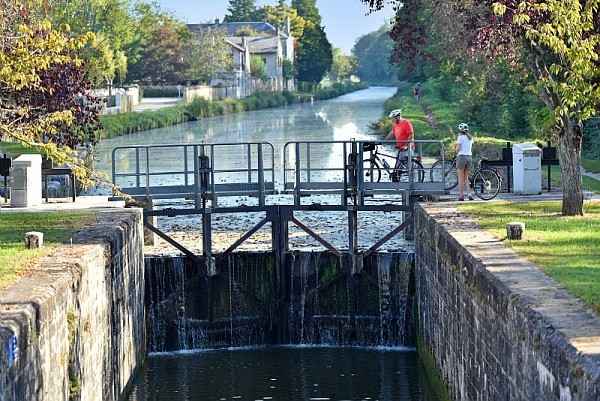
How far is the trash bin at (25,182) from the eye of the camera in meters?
22.6

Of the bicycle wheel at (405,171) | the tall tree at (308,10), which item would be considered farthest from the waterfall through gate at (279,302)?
the tall tree at (308,10)

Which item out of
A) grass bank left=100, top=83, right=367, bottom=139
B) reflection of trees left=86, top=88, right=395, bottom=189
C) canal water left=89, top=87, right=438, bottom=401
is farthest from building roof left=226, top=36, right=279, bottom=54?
canal water left=89, top=87, right=438, bottom=401

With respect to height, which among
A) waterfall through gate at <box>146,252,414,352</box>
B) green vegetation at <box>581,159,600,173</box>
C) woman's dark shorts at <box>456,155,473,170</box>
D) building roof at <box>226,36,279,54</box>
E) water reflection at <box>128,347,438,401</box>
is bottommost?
water reflection at <box>128,347,438,401</box>

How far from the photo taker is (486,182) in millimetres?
22797

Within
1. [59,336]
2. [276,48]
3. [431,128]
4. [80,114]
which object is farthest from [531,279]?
[276,48]

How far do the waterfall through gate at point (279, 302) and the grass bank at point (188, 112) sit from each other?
123ft

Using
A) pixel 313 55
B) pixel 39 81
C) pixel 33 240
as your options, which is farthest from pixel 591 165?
pixel 313 55

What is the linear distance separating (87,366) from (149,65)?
91.6 meters

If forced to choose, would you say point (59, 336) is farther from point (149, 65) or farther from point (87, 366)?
point (149, 65)

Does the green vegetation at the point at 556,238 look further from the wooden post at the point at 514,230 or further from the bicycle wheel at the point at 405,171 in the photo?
the bicycle wheel at the point at 405,171

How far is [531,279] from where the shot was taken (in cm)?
1358

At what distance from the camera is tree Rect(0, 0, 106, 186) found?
17891 mm

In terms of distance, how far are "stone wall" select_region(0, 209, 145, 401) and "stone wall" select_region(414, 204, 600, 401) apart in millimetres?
4690

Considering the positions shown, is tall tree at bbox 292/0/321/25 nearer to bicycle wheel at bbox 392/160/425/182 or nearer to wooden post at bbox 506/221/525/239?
bicycle wheel at bbox 392/160/425/182
